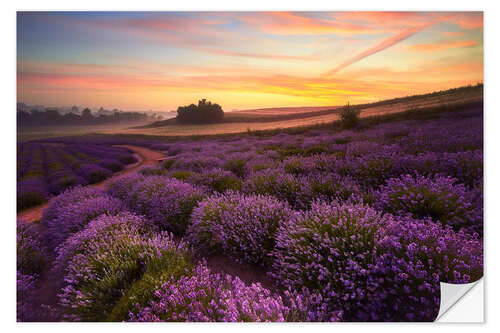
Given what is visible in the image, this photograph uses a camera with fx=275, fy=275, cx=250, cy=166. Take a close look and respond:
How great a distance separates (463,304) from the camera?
8.83 ft

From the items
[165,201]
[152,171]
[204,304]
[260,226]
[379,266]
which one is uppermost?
[152,171]

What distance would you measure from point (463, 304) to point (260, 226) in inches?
83.5

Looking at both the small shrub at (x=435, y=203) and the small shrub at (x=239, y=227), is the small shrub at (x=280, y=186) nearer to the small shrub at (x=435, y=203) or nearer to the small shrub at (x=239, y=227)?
the small shrub at (x=239, y=227)

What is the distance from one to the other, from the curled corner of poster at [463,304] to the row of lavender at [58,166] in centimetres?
415

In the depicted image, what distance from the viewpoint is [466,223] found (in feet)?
9.09

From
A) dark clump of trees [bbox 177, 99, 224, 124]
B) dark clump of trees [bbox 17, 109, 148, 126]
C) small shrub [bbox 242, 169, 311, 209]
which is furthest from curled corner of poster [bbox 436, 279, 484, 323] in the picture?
dark clump of trees [bbox 17, 109, 148, 126]

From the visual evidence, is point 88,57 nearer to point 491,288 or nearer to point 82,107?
point 82,107

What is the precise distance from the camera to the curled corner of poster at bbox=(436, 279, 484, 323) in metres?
2.32

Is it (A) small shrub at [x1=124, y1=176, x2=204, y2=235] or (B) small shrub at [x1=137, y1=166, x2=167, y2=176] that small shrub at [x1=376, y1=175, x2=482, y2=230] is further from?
(B) small shrub at [x1=137, y1=166, x2=167, y2=176]

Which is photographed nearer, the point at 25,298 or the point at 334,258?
the point at 334,258

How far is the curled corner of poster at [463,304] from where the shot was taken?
2320mm

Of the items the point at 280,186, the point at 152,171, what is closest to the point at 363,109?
the point at 280,186

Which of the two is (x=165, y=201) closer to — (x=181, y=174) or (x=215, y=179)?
(x=215, y=179)

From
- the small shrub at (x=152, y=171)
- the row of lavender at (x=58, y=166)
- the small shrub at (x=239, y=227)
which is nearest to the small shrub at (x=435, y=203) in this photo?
the small shrub at (x=239, y=227)
